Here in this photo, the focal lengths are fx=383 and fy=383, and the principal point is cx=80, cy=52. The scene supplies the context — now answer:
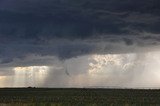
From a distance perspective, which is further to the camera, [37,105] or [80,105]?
[80,105]

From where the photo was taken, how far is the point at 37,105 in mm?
67312

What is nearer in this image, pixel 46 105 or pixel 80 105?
pixel 46 105

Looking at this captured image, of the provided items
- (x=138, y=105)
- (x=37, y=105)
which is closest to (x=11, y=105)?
(x=37, y=105)

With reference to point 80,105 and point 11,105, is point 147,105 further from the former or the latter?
point 11,105

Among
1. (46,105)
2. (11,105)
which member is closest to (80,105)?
(46,105)

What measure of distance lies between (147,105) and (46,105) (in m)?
21.8

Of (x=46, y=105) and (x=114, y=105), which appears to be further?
(x=114, y=105)

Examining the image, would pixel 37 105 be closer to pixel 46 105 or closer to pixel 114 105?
pixel 46 105

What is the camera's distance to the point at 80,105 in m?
73.7

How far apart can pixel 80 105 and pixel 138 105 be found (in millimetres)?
12052

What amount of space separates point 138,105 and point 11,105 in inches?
1020

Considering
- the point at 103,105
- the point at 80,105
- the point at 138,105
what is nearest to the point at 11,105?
the point at 80,105

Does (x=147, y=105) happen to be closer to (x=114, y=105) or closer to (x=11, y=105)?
(x=114, y=105)

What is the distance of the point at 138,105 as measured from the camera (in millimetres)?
76812
